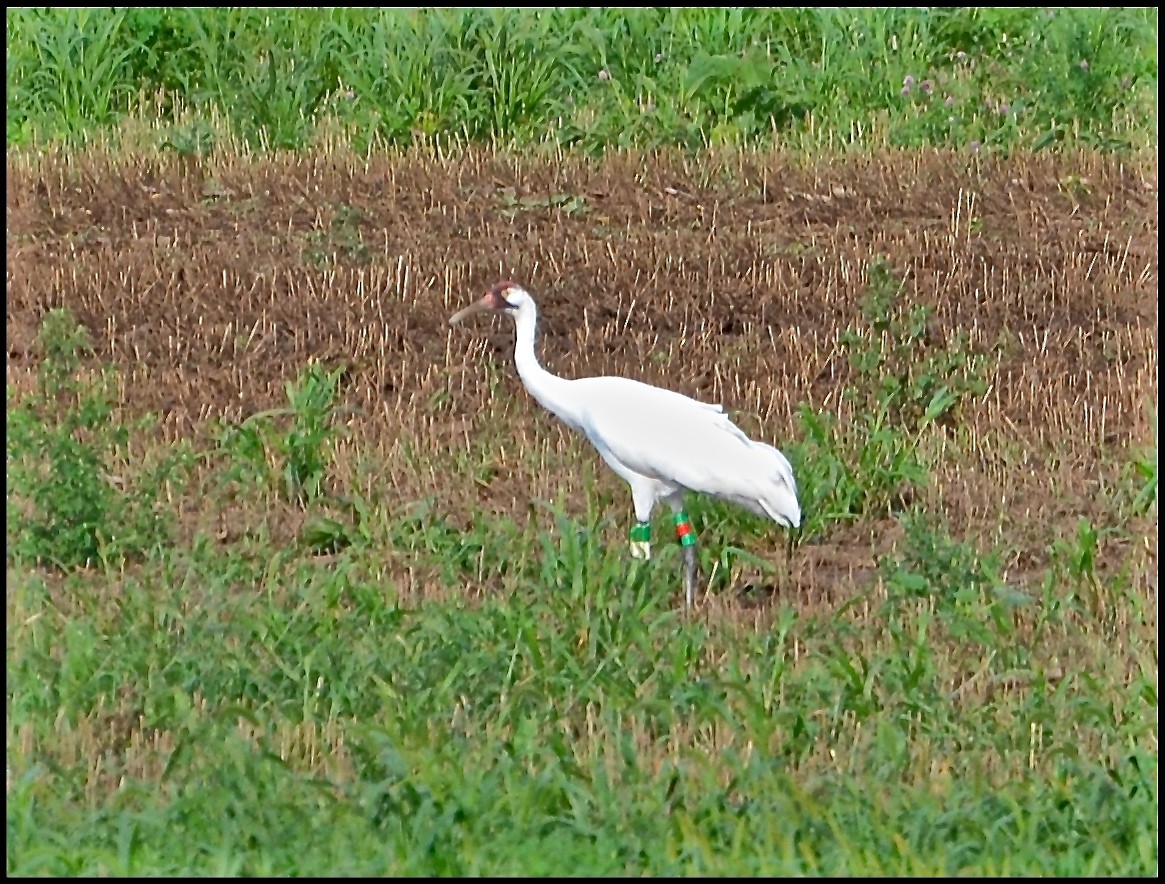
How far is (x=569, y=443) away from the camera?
876 cm

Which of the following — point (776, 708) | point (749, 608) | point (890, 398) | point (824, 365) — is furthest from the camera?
point (824, 365)

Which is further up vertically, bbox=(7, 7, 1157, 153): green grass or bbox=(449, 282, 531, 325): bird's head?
bbox=(7, 7, 1157, 153): green grass

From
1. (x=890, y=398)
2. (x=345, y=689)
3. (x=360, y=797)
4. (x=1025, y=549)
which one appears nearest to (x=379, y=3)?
(x=890, y=398)

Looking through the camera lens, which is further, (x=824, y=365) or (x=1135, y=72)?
(x=1135, y=72)

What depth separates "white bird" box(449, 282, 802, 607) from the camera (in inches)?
284

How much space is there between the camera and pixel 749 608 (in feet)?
23.6

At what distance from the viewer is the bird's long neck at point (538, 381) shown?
7.48 metres

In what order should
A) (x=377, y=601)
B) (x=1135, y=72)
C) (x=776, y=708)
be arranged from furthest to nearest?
1. (x=1135, y=72)
2. (x=377, y=601)
3. (x=776, y=708)

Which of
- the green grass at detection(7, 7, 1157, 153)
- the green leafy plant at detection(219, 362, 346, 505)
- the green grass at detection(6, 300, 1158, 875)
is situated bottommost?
the green grass at detection(6, 300, 1158, 875)

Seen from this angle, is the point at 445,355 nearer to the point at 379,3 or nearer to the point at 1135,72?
the point at 379,3

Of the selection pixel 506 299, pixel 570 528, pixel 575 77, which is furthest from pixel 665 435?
pixel 575 77

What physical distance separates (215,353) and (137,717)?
445cm

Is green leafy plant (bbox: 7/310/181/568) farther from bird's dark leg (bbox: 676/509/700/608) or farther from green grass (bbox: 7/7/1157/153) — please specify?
green grass (bbox: 7/7/1157/153)

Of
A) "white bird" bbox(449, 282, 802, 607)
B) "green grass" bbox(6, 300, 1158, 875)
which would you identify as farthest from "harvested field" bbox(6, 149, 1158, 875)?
"white bird" bbox(449, 282, 802, 607)
